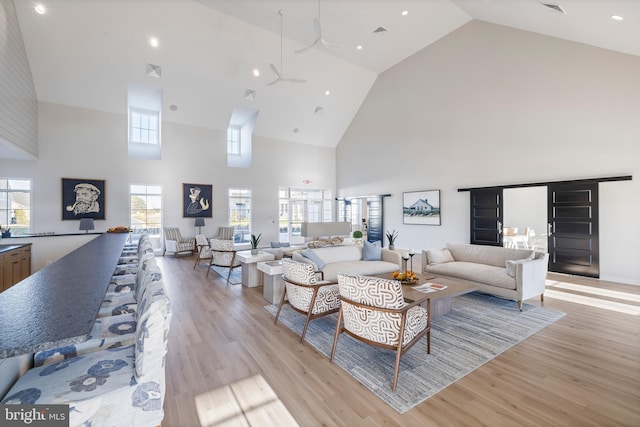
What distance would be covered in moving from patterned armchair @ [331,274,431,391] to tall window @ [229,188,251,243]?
8.49 metres

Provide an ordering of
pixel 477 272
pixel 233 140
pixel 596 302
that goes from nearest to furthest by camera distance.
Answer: pixel 596 302 < pixel 477 272 < pixel 233 140

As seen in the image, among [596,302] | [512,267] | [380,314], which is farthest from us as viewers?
[596,302]

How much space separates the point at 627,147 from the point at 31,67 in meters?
13.0

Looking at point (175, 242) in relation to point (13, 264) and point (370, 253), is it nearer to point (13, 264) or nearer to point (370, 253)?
point (13, 264)

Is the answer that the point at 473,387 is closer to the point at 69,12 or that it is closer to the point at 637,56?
the point at 637,56

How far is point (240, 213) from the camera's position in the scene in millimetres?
10562

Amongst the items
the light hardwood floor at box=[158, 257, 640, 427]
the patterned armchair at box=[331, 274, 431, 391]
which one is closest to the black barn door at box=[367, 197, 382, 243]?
the light hardwood floor at box=[158, 257, 640, 427]

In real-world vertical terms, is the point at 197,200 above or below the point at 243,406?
above

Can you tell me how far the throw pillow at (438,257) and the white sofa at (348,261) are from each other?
64 centimetres

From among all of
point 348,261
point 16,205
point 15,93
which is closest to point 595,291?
point 348,261

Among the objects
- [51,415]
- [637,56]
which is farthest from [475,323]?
[637,56]

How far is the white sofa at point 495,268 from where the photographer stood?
13.1 ft

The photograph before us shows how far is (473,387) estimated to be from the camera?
2.28m

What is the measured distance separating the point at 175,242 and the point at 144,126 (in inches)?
155
